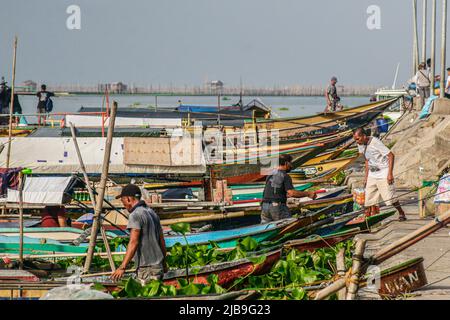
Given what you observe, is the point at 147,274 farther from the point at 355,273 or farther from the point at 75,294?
the point at 355,273

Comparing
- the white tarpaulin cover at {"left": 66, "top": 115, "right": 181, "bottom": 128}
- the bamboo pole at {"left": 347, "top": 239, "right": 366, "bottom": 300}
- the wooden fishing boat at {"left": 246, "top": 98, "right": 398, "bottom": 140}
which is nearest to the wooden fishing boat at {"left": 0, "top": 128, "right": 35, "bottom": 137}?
the white tarpaulin cover at {"left": 66, "top": 115, "right": 181, "bottom": 128}

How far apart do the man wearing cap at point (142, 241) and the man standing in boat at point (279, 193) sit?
367cm

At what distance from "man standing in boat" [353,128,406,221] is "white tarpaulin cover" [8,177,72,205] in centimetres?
510

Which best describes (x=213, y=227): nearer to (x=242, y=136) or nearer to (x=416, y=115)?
(x=242, y=136)

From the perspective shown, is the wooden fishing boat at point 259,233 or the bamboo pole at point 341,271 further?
the wooden fishing boat at point 259,233

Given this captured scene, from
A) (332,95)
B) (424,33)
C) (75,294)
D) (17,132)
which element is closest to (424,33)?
(424,33)

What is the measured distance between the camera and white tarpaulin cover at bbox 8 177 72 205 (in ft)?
48.4

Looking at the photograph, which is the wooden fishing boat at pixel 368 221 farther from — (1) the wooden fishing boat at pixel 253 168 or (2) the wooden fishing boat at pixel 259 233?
(1) the wooden fishing boat at pixel 253 168

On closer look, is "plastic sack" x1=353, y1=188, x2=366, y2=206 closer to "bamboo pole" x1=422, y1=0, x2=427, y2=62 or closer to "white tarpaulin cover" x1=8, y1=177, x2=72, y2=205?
"white tarpaulin cover" x1=8, y1=177, x2=72, y2=205

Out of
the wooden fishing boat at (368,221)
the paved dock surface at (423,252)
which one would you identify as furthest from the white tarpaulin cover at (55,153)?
the wooden fishing boat at (368,221)

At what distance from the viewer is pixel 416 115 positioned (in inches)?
1008

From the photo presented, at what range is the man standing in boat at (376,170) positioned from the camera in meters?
13.2

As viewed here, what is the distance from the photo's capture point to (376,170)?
1337 centimetres
